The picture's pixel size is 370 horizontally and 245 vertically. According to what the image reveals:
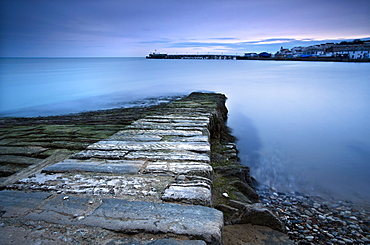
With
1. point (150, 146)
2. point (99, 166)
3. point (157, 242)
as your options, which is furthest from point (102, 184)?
point (150, 146)

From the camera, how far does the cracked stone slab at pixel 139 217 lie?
1.65 m

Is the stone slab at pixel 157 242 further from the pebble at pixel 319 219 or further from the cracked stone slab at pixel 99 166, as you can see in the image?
the pebble at pixel 319 219

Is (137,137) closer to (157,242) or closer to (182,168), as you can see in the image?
(182,168)

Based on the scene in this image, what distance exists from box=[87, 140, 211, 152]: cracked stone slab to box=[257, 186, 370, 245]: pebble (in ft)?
5.95

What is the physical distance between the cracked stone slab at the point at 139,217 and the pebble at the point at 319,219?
223 centimetres

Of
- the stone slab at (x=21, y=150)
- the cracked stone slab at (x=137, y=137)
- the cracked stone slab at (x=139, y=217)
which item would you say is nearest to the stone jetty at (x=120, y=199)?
the cracked stone slab at (x=139, y=217)

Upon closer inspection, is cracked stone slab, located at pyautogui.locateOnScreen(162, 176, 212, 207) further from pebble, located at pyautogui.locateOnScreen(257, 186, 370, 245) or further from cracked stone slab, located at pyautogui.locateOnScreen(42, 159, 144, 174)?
pebble, located at pyautogui.locateOnScreen(257, 186, 370, 245)

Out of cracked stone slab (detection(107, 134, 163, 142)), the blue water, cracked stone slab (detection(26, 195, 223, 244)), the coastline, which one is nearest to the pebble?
the coastline

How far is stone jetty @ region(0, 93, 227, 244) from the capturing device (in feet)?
5.33

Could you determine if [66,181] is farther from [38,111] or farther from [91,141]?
[38,111]

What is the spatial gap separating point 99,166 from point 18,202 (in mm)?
803

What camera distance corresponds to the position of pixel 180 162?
2.72 m

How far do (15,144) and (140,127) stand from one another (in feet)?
6.57

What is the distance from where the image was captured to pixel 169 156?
287 cm
